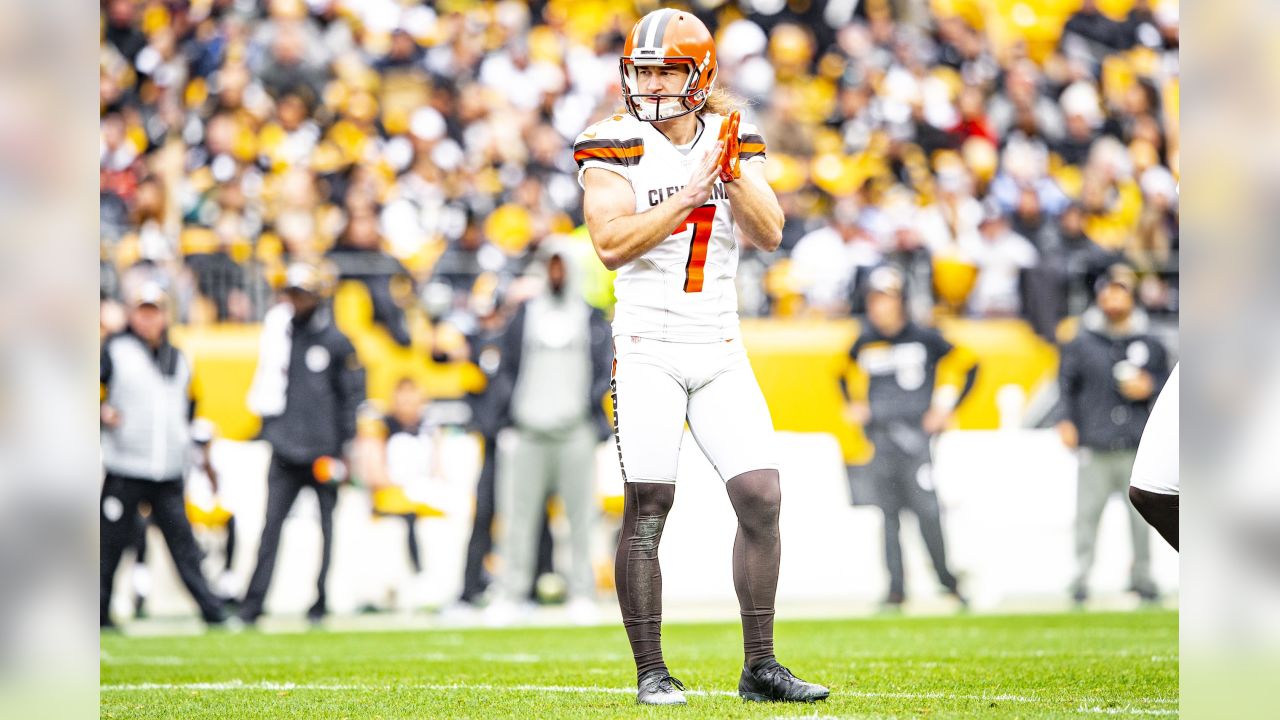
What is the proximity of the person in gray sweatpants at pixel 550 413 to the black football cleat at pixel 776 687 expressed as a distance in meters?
5.51

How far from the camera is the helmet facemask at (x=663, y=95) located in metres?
5.43

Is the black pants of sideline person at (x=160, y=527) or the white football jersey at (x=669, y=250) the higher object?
Result: the white football jersey at (x=669, y=250)

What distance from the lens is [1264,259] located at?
2.87 metres

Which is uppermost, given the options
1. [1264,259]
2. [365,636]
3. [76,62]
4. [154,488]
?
[76,62]

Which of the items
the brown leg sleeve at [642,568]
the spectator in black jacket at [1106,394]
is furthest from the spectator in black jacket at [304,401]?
the brown leg sleeve at [642,568]

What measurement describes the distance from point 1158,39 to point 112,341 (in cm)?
1195

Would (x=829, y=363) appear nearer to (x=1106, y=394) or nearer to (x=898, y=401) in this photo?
(x=898, y=401)

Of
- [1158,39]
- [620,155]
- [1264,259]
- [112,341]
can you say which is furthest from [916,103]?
[1264,259]

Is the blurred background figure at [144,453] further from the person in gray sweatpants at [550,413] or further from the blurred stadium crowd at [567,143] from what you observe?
the blurred stadium crowd at [567,143]

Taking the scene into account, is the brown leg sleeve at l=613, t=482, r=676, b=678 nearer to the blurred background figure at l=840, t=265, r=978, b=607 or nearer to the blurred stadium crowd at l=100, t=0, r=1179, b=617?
the blurred background figure at l=840, t=265, r=978, b=607

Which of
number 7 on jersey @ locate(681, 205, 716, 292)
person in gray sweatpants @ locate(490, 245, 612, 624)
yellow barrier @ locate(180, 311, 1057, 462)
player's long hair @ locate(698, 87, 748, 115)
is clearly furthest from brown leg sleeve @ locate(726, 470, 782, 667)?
yellow barrier @ locate(180, 311, 1057, 462)

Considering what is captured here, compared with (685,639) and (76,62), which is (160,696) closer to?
(685,639)

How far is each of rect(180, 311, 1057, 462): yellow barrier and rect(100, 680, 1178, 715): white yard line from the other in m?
7.13

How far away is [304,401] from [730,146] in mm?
6401
